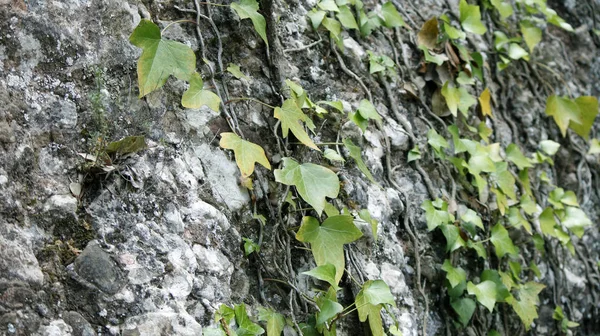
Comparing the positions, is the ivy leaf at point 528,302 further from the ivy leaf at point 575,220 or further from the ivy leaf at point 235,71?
the ivy leaf at point 235,71

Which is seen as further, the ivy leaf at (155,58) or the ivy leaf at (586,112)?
the ivy leaf at (586,112)

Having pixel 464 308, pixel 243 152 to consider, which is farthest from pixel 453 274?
pixel 243 152

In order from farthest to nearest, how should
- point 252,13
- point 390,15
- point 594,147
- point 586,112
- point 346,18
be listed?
point 594,147 < point 586,112 < point 390,15 < point 346,18 < point 252,13

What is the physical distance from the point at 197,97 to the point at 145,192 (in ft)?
0.72

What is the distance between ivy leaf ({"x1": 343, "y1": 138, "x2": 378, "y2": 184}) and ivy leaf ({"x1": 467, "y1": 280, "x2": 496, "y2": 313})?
40cm

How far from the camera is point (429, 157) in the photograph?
1.82m

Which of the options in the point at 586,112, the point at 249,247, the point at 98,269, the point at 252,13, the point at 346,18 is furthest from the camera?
the point at 586,112

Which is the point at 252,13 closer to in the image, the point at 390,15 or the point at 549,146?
the point at 390,15

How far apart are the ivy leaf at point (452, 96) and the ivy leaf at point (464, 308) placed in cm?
54

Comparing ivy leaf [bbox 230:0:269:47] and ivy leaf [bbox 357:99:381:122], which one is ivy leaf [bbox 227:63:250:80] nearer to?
ivy leaf [bbox 230:0:269:47]

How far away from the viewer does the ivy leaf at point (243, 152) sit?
1252 millimetres

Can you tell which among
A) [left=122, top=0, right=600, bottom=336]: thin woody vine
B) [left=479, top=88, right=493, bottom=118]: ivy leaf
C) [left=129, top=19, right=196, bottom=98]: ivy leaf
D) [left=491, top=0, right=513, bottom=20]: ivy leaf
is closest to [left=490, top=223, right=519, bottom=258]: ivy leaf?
[left=122, top=0, right=600, bottom=336]: thin woody vine

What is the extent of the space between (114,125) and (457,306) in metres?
0.99

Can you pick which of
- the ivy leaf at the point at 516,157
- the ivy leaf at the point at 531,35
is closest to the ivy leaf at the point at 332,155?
the ivy leaf at the point at 516,157
